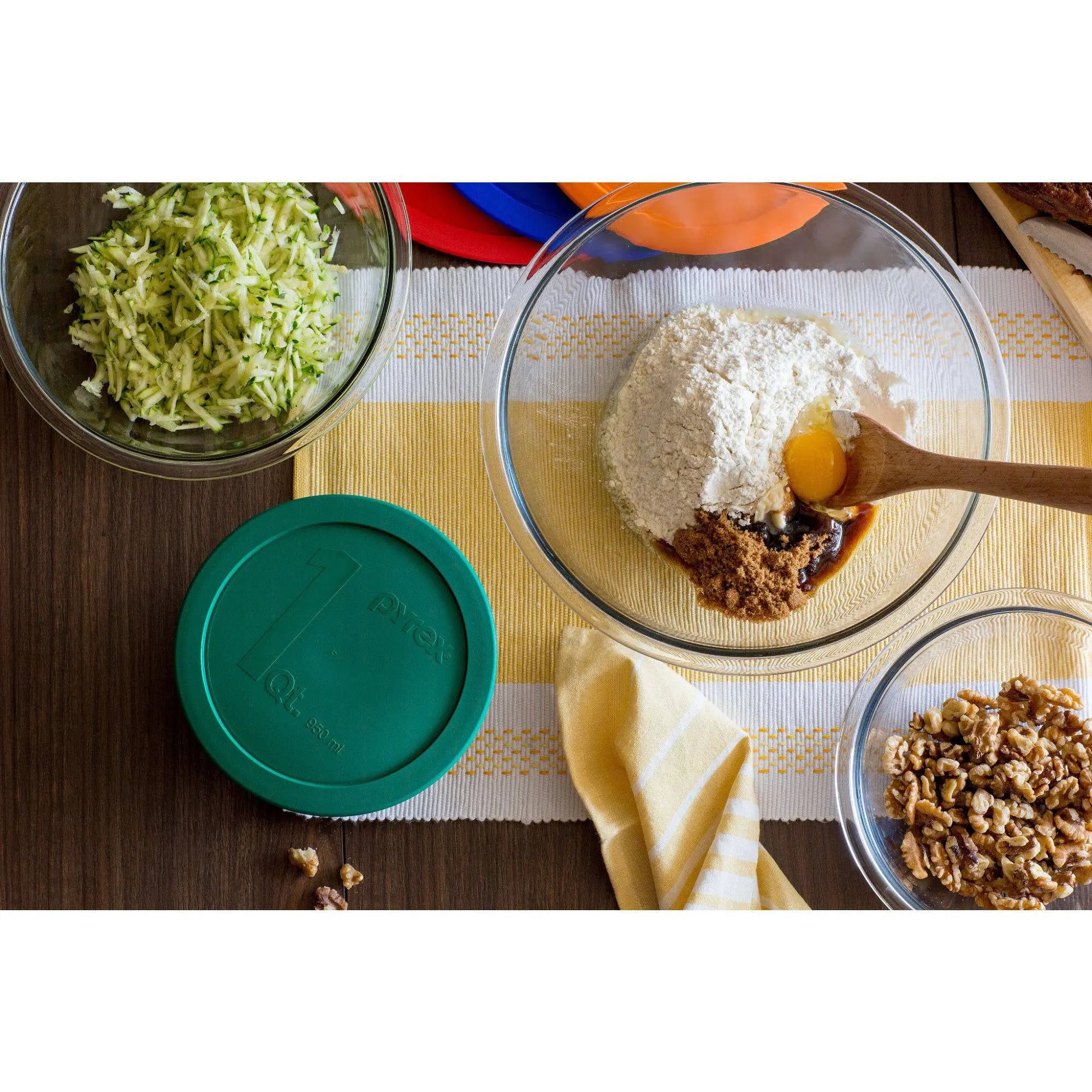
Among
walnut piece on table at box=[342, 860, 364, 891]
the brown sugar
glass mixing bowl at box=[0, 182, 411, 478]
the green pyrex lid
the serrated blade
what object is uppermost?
the serrated blade

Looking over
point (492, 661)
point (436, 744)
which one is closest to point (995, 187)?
point (492, 661)

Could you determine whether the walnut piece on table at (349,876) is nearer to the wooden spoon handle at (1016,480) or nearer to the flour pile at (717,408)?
the flour pile at (717,408)

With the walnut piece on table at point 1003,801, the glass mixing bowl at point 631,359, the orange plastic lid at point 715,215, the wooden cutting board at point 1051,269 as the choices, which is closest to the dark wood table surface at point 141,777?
the walnut piece on table at point 1003,801

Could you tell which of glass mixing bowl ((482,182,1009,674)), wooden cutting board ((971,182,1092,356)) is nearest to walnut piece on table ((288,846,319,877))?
glass mixing bowl ((482,182,1009,674))

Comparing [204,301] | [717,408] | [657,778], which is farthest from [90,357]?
[657,778]

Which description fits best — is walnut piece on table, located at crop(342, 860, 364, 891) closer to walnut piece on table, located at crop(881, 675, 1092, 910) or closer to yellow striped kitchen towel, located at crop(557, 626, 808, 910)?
yellow striped kitchen towel, located at crop(557, 626, 808, 910)

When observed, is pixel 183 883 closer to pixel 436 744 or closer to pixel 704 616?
pixel 436 744
